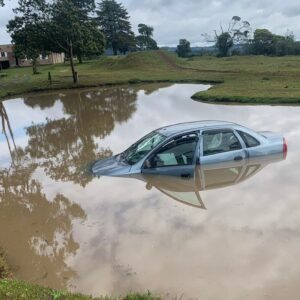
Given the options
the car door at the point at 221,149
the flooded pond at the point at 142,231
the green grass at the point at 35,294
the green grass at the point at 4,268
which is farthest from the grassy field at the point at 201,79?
the green grass at the point at 35,294

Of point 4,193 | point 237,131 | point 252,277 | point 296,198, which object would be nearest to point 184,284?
point 252,277

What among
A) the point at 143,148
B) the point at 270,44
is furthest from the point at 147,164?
the point at 270,44

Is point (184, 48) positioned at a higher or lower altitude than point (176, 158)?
higher

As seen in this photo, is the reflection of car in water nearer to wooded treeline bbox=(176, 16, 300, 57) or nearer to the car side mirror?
the car side mirror

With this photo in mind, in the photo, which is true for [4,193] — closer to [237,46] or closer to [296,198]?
[296,198]

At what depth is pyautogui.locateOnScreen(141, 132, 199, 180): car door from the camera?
10.6 meters

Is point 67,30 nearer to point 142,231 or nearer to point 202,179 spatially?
point 202,179

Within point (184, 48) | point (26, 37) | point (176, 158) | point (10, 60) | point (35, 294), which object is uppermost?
point (26, 37)

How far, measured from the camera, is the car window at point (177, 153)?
419 inches

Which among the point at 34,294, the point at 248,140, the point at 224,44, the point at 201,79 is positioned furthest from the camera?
the point at 224,44

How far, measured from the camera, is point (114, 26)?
291 ft

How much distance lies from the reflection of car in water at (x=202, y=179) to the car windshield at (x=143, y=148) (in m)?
0.60

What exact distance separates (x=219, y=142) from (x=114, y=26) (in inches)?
3262

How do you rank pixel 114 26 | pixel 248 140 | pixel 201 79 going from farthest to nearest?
pixel 114 26 < pixel 201 79 < pixel 248 140
